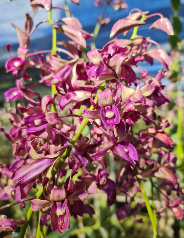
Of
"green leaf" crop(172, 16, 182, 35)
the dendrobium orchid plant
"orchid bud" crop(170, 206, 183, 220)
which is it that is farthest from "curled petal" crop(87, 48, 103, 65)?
"green leaf" crop(172, 16, 182, 35)

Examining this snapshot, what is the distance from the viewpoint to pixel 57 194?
24 centimetres

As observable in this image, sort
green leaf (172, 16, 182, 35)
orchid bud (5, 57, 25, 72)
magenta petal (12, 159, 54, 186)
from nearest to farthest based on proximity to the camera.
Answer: magenta petal (12, 159, 54, 186), orchid bud (5, 57, 25, 72), green leaf (172, 16, 182, 35)

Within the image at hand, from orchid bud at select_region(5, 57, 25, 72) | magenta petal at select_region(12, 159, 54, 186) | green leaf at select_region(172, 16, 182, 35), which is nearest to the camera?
magenta petal at select_region(12, 159, 54, 186)

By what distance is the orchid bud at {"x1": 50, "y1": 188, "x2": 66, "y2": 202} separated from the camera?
0.80 feet

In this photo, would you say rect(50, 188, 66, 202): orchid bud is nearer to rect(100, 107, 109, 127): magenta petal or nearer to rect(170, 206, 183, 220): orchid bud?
rect(100, 107, 109, 127): magenta petal

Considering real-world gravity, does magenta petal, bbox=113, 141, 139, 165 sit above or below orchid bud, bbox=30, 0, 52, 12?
below

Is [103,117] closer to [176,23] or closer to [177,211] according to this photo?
[177,211]

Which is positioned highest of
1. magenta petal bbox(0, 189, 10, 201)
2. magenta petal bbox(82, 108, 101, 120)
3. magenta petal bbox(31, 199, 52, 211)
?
magenta petal bbox(82, 108, 101, 120)

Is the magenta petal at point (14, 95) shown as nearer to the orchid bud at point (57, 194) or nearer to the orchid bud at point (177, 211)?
the orchid bud at point (57, 194)

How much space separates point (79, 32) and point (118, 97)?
0.11 meters

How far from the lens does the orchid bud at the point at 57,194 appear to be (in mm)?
243

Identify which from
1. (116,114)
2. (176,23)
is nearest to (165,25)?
(116,114)

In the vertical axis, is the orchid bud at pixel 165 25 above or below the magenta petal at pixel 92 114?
above

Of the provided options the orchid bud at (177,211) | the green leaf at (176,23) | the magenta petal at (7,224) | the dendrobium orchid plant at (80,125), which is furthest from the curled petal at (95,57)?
the green leaf at (176,23)
